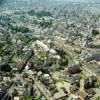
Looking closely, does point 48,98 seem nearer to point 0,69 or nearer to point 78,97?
point 78,97

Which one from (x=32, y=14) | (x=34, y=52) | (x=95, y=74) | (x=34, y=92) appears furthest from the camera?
(x=32, y=14)

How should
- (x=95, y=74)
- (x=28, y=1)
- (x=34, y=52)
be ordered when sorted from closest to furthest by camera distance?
(x=95, y=74) < (x=34, y=52) < (x=28, y=1)

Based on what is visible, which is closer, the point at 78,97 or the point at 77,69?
the point at 78,97

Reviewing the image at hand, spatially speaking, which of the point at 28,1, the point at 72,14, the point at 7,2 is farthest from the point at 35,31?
the point at 28,1

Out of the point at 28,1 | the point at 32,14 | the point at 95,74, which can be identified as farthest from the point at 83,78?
the point at 28,1

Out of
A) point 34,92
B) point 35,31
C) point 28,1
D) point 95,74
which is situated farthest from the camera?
point 28,1

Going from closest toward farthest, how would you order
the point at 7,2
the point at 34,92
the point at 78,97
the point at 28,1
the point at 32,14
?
the point at 78,97 → the point at 34,92 → the point at 32,14 → the point at 7,2 → the point at 28,1

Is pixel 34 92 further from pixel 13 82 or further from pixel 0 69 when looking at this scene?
pixel 0 69

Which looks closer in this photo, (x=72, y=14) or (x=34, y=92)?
(x=34, y=92)
